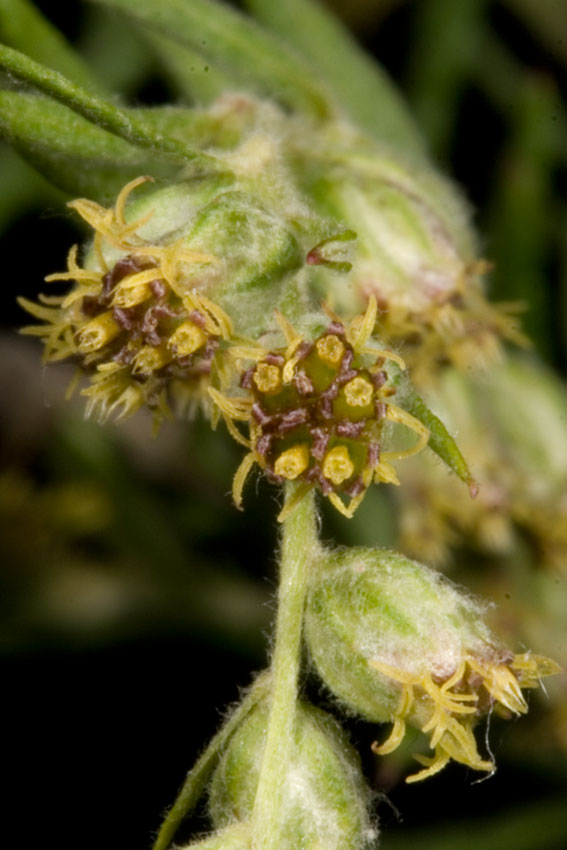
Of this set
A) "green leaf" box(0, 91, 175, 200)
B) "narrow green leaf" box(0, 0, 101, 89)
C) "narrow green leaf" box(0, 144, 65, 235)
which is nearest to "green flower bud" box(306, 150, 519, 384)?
"green leaf" box(0, 91, 175, 200)

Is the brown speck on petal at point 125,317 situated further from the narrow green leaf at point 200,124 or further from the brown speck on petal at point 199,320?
the narrow green leaf at point 200,124

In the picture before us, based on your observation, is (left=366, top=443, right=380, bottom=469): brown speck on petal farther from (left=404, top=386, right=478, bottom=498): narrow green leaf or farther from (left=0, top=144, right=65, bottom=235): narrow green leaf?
(left=0, top=144, right=65, bottom=235): narrow green leaf

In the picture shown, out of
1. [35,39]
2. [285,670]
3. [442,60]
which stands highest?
[442,60]

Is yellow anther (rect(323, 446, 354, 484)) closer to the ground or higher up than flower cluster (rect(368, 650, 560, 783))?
higher up

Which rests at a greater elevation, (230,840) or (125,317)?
(125,317)

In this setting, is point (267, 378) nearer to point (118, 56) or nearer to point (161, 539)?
point (161, 539)

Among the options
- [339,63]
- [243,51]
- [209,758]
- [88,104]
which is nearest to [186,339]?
[88,104]
